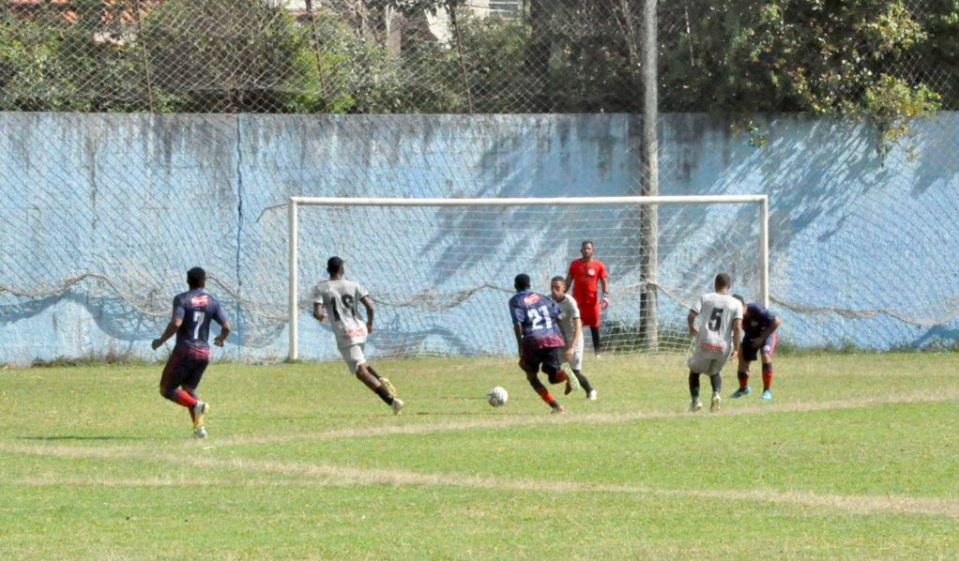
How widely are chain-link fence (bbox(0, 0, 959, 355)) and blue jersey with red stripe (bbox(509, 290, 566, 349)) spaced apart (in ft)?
24.2

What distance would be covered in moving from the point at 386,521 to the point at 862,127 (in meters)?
17.5

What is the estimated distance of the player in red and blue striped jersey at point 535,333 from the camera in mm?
18141

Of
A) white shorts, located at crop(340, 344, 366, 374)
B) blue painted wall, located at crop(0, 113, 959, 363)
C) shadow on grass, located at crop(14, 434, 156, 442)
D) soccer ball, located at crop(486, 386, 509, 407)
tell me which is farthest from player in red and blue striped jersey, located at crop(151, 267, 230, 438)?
blue painted wall, located at crop(0, 113, 959, 363)

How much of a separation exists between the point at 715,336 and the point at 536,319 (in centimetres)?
190

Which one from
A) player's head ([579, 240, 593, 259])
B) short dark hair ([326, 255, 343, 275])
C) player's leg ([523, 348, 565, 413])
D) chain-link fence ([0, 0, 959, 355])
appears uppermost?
chain-link fence ([0, 0, 959, 355])

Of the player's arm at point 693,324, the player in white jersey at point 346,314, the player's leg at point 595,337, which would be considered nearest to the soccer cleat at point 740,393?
the player's arm at point 693,324

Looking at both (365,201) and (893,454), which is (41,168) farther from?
(893,454)

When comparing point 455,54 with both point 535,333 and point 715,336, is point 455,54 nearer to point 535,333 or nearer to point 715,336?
point 535,333

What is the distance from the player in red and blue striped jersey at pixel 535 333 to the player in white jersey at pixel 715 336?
4.69 feet

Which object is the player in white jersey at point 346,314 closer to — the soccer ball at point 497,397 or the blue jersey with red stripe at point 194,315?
the soccer ball at point 497,397

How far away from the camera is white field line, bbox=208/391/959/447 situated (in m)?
15.8

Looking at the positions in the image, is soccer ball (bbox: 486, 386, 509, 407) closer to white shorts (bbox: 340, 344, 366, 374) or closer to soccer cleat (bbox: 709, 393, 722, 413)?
white shorts (bbox: 340, 344, 366, 374)

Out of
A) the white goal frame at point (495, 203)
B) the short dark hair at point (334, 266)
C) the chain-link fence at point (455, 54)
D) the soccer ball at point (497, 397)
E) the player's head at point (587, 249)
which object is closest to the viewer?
the short dark hair at point (334, 266)

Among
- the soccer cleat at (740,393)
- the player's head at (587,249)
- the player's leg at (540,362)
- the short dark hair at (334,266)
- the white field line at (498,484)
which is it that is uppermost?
the player's head at (587,249)
